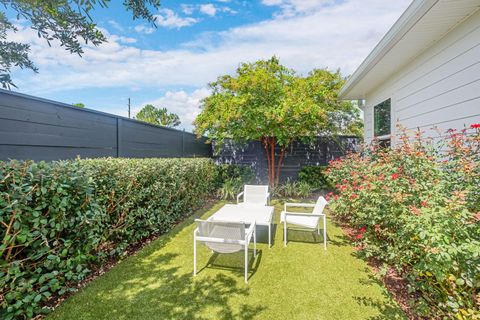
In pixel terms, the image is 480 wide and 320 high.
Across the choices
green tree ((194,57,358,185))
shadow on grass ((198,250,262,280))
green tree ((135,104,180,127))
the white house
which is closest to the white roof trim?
the white house

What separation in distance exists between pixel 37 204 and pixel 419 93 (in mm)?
5930

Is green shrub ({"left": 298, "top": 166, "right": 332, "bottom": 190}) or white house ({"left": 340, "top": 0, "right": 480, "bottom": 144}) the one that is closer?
white house ({"left": 340, "top": 0, "right": 480, "bottom": 144})

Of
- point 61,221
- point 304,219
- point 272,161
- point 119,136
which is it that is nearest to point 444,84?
point 304,219

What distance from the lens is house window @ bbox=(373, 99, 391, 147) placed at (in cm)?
589

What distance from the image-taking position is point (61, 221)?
2354 mm

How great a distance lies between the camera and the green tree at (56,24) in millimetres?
1987

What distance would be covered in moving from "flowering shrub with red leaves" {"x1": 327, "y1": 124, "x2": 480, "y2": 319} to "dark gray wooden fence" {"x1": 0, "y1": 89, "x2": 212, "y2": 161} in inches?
174

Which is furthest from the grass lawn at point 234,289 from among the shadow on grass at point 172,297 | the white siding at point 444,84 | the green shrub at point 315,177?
the green shrub at point 315,177

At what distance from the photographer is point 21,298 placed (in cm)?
206

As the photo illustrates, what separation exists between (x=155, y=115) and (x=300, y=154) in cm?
2815

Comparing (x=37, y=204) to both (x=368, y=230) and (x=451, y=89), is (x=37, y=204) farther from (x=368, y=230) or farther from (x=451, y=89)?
(x=451, y=89)

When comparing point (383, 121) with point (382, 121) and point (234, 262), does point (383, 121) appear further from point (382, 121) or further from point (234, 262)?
point (234, 262)

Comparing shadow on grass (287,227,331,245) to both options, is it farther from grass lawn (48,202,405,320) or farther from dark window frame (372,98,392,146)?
dark window frame (372,98,392,146)

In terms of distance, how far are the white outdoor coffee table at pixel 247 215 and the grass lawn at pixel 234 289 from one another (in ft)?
1.62
